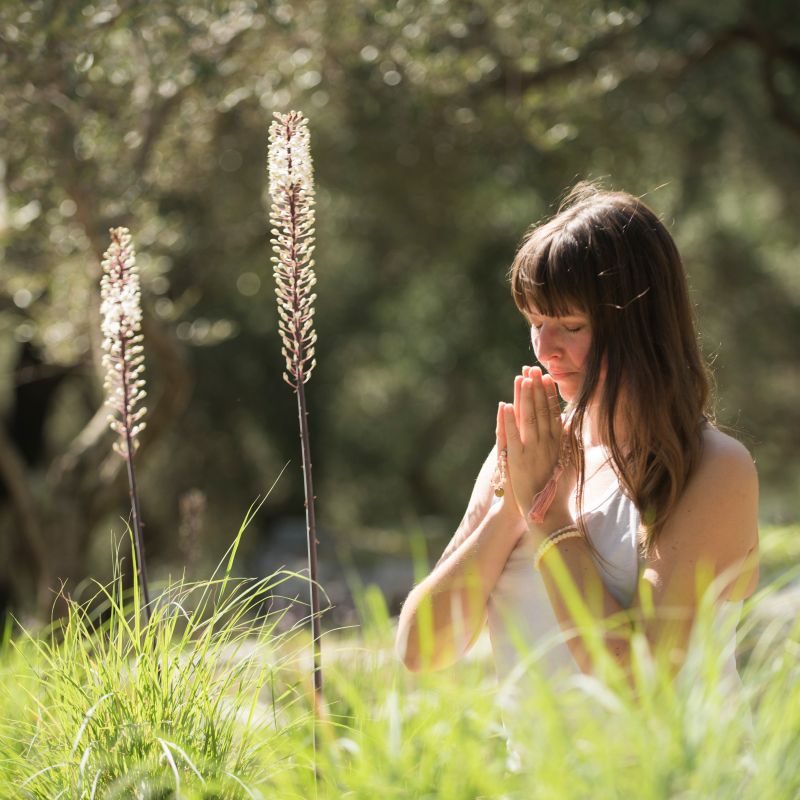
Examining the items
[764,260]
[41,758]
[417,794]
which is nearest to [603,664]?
[417,794]

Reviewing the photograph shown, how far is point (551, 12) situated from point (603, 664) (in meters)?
5.03

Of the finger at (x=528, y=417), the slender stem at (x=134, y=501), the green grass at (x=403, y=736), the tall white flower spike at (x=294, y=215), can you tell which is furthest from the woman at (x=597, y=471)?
the slender stem at (x=134, y=501)

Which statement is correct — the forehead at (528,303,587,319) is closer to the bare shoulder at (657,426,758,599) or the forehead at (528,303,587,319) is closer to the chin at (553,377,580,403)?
the chin at (553,377,580,403)

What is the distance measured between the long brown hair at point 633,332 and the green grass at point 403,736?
432 millimetres

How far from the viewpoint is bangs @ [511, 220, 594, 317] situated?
1.85 metres

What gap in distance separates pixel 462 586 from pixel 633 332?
2.40 feet

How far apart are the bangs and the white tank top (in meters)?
0.50

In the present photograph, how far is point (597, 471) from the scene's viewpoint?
205 centimetres

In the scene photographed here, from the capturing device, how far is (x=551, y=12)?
5172 mm

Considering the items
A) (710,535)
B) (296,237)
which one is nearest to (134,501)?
(296,237)

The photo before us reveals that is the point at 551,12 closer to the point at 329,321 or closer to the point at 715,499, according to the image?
the point at 715,499

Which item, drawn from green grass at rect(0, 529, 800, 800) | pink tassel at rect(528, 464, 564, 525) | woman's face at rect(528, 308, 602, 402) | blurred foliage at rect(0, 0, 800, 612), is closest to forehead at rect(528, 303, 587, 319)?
woman's face at rect(528, 308, 602, 402)

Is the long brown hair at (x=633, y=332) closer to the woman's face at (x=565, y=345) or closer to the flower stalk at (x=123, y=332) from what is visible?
the woman's face at (x=565, y=345)

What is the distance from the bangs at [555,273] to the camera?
6.06 ft
